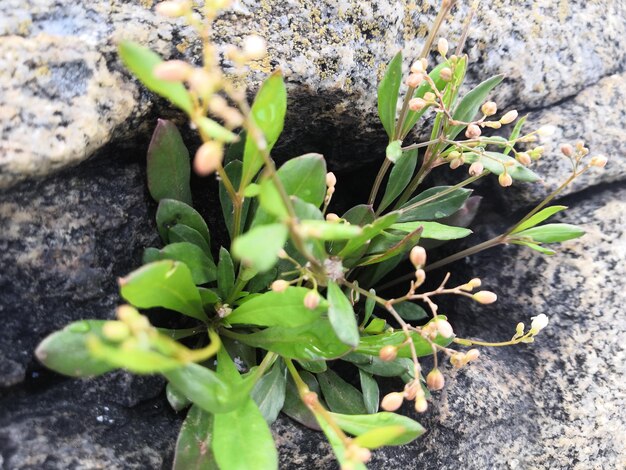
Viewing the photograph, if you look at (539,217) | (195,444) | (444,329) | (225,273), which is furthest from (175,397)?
(539,217)

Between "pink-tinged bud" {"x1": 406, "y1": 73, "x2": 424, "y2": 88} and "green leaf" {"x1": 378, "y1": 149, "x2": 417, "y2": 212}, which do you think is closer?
"pink-tinged bud" {"x1": 406, "y1": 73, "x2": 424, "y2": 88}

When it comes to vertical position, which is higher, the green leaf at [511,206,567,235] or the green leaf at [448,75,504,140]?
the green leaf at [448,75,504,140]

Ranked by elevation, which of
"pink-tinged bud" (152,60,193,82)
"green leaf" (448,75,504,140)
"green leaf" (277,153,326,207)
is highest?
"pink-tinged bud" (152,60,193,82)

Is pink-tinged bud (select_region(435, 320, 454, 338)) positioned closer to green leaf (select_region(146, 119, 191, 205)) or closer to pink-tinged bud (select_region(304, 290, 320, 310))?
pink-tinged bud (select_region(304, 290, 320, 310))

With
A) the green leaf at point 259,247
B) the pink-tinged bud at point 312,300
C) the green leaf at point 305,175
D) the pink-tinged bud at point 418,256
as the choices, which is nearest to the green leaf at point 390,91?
the green leaf at point 305,175

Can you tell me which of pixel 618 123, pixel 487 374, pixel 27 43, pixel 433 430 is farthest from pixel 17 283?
pixel 618 123

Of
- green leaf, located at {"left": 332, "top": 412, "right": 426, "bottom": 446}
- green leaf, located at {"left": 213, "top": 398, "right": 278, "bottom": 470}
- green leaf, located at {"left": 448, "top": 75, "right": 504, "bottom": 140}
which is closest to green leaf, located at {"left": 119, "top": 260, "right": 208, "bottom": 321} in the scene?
green leaf, located at {"left": 213, "top": 398, "right": 278, "bottom": 470}

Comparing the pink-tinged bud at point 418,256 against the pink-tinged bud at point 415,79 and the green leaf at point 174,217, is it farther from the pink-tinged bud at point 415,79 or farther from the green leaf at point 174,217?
the green leaf at point 174,217
